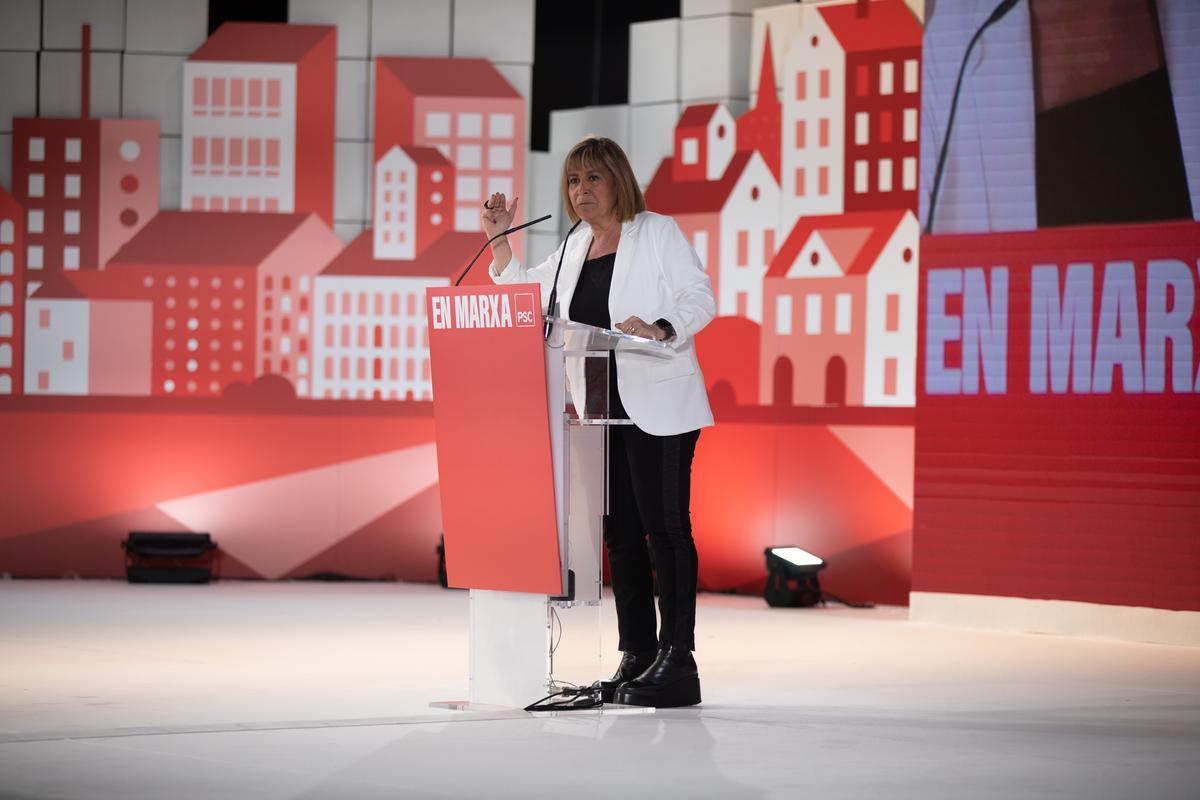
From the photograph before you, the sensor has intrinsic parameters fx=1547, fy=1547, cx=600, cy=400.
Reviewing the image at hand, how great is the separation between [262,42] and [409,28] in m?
0.71

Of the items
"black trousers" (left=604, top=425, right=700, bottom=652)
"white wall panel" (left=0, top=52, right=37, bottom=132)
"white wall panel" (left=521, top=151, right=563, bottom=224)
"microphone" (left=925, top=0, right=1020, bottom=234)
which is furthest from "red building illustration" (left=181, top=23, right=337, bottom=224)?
"black trousers" (left=604, top=425, right=700, bottom=652)

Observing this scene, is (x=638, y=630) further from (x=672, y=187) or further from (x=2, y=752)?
(x=672, y=187)

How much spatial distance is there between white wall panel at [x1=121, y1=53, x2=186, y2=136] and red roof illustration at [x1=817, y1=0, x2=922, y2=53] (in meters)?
3.12

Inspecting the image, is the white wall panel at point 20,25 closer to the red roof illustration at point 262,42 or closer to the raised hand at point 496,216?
the red roof illustration at point 262,42

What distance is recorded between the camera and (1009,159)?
5.88 meters

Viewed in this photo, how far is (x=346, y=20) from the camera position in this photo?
24.6 feet

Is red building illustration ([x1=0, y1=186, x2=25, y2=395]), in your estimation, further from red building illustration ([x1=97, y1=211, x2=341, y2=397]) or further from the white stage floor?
the white stage floor

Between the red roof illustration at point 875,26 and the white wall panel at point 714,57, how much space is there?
45 cm

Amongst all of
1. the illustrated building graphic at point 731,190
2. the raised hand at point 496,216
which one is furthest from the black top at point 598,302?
the illustrated building graphic at point 731,190

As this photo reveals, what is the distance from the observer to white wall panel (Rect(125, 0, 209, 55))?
7480 millimetres

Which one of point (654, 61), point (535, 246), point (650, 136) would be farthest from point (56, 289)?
point (654, 61)

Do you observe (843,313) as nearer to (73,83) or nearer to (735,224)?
(735,224)

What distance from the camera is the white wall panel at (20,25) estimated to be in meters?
7.48

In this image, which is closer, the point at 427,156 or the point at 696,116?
the point at 696,116
